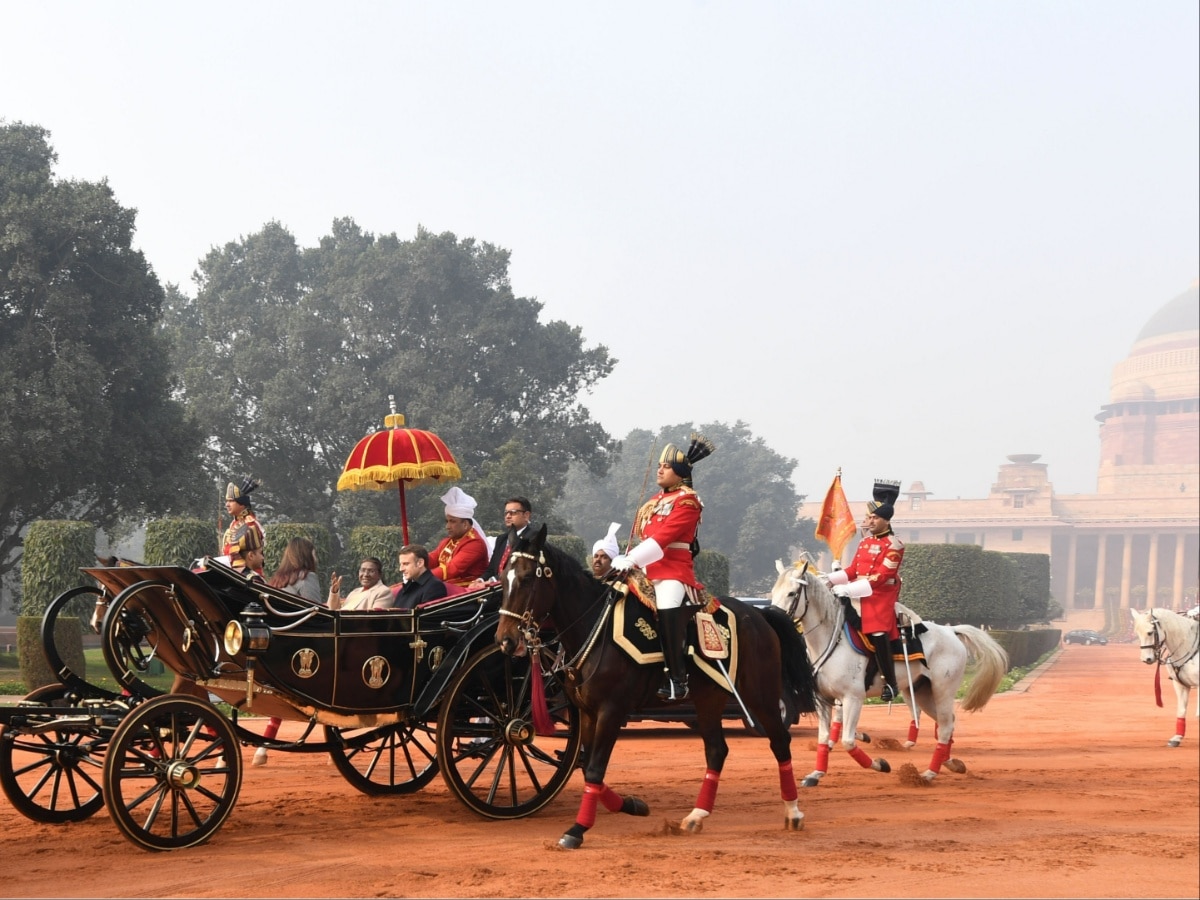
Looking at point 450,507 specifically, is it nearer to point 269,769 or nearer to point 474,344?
point 269,769

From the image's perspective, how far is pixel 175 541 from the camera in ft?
80.6

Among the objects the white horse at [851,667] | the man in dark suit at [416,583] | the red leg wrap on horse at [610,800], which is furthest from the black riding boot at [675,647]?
the white horse at [851,667]

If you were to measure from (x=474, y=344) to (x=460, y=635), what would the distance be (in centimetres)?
4244

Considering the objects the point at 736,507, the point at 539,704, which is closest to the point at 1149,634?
the point at 539,704

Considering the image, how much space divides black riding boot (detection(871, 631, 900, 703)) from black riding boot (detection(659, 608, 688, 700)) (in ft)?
13.4

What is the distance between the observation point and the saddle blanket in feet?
27.9

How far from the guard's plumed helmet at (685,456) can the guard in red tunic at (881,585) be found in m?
3.64

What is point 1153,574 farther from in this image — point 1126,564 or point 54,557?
point 54,557

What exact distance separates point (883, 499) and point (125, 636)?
7.37 m

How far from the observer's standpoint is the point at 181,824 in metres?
8.43

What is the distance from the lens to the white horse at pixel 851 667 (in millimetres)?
11992

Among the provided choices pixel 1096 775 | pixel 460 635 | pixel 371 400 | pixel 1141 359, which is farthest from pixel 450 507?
pixel 1141 359

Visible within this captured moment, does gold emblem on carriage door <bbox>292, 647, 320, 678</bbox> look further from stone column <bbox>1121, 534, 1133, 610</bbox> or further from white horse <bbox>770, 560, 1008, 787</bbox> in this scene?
stone column <bbox>1121, 534, 1133, 610</bbox>

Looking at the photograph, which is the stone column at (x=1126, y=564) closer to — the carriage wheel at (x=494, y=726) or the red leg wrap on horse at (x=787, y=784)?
the red leg wrap on horse at (x=787, y=784)
